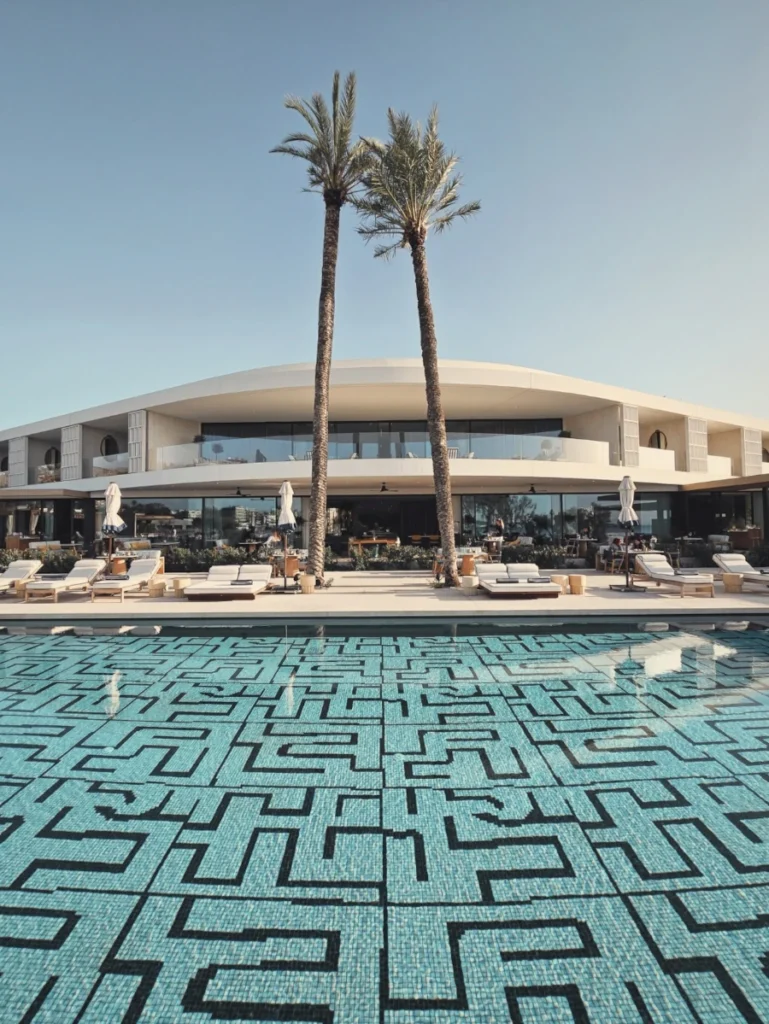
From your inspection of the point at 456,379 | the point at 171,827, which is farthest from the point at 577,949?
the point at 456,379

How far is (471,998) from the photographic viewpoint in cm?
219

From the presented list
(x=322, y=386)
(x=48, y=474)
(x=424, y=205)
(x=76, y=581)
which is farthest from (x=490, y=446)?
(x=48, y=474)

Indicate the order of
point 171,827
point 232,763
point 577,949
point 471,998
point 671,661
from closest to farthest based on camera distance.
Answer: point 471,998
point 577,949
point 171,827
point 232,763
point 671,661

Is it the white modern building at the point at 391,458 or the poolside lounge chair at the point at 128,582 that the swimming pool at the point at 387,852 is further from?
the white modern building at the point at 391,458

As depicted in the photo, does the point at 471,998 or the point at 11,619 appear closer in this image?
the point at 471,998

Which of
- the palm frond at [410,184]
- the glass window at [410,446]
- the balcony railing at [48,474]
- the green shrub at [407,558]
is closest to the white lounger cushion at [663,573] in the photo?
the green shrub at [407,558]

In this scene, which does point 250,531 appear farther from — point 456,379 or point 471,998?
point 471,998

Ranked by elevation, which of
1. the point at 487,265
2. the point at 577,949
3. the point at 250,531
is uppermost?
the point at 487,265

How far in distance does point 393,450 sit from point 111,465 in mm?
11896

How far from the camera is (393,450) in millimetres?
18578

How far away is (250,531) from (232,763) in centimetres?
1926

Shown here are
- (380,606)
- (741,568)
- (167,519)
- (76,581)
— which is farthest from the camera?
(167,519)

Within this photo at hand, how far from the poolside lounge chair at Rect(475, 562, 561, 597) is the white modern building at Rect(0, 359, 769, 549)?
6.01 m

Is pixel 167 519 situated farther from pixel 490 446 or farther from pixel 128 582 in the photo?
pixel 490 446
